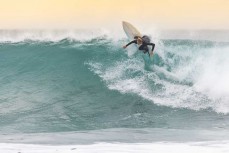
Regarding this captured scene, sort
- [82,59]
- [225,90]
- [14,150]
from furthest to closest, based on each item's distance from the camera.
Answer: [82,59] → [225,90] → [14,150]

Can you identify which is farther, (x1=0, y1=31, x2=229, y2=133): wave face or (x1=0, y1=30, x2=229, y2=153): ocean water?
(x1=0, y1=31, x2=229, y2=133): wave face

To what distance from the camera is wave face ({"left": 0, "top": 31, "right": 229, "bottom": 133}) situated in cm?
1185

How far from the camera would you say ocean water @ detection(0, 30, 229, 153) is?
867cm

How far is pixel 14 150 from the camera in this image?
7156mm

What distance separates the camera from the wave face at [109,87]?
11.9m

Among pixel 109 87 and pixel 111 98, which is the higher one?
pixel 109 87

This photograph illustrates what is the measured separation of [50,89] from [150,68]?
4090mm

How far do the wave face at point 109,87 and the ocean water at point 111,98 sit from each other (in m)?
0.03

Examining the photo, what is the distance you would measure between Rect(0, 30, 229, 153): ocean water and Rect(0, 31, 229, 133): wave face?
3 centimetres

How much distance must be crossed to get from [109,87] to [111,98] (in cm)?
114

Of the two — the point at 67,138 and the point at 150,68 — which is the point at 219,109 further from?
the point at 67,138

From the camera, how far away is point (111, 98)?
14.3 meters

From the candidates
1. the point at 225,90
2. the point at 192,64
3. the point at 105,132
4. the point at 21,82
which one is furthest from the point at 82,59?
the point at 105,132

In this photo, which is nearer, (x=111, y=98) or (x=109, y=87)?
(x=111, y=98)
